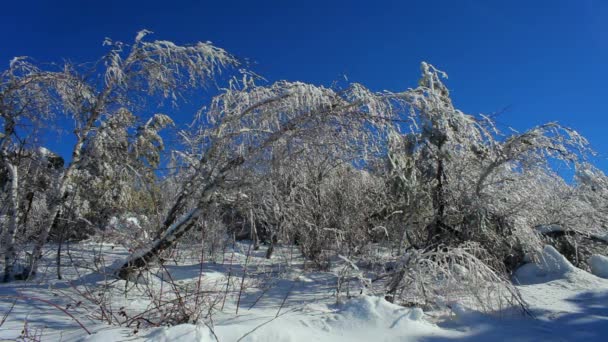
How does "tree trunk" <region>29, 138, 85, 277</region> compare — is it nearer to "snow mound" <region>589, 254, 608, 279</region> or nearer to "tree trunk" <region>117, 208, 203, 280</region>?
"tree trunk" <region>117, 208, 203, 280</region>

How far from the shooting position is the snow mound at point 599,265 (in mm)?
7062

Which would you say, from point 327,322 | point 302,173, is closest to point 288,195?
point 302,173

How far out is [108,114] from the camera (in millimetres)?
6254

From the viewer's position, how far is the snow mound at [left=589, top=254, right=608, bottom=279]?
7.06 m

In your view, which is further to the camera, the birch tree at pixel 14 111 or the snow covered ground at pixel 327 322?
the birch tree at pixel 14 111

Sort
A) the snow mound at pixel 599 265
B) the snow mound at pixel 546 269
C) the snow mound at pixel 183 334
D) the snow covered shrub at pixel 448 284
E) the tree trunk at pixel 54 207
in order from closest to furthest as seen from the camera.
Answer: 1. the snow mound at pixel 183 334
2. the snow covered shrub at pixel 448 284
3. the tree trunk at pixel 54 207
4. the snow mound at pixel 546 269
5. the snow mound at pixel 599 265

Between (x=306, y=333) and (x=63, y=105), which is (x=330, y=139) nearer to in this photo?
(x=306, y=333)

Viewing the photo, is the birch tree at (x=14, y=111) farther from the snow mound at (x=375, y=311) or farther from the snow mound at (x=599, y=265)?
the snow mound at (x=599, y=265)

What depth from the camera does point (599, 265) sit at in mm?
7160

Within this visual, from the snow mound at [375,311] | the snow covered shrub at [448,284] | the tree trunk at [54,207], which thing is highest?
the tree trunk at [54,207]

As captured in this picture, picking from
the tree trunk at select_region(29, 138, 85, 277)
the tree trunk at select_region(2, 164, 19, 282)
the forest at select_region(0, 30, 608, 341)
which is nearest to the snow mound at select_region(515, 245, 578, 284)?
the forest at select_region(0, 30, 608, 341)

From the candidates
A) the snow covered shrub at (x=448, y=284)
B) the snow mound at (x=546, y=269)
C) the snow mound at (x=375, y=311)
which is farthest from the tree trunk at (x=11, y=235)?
the snow mound at (x=546, y=269)

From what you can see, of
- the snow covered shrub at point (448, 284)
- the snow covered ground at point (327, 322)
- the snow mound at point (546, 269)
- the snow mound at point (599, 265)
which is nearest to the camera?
the snow covered ground at point (327, 322)

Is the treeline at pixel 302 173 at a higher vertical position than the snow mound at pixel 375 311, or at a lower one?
higher
